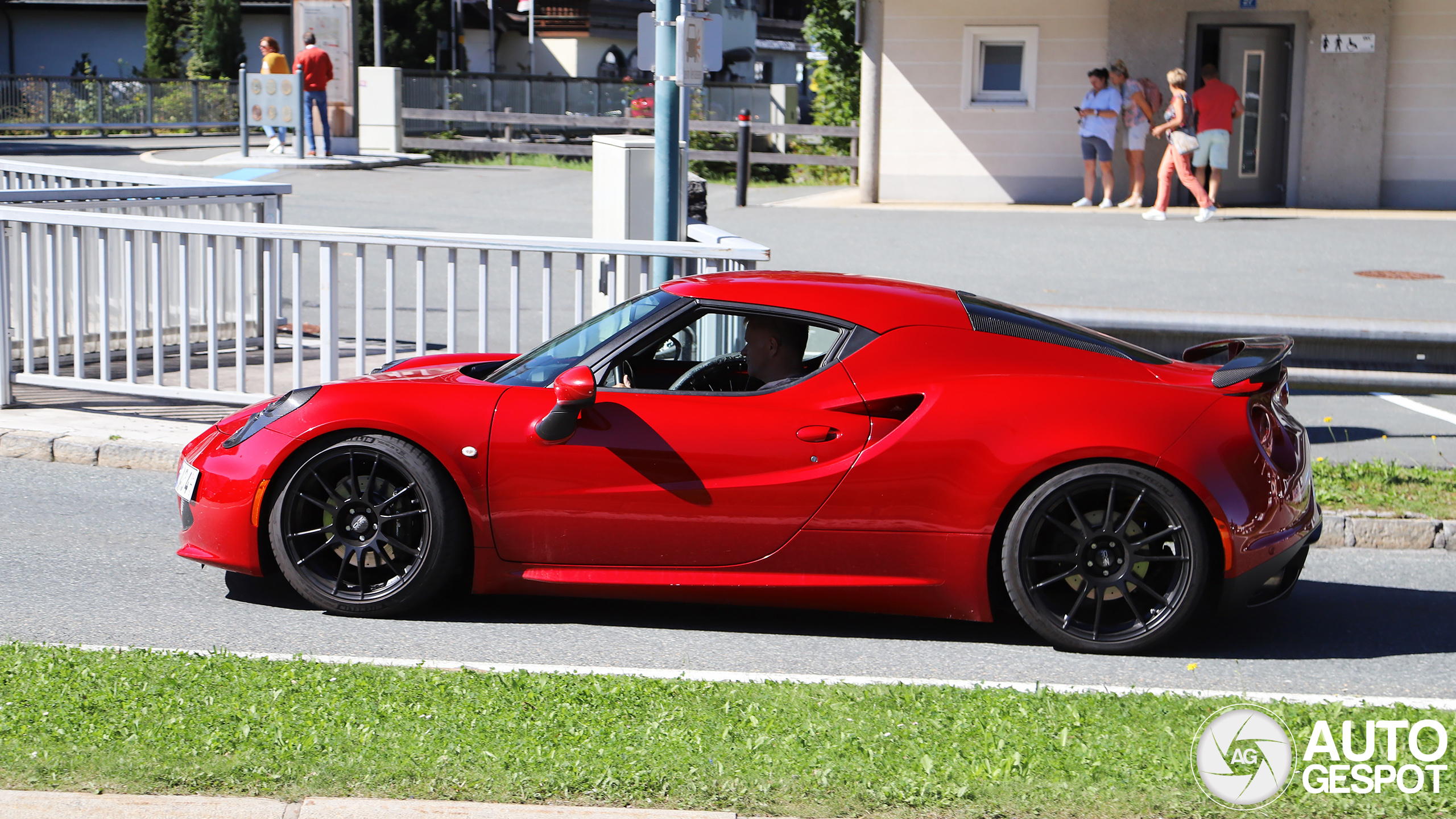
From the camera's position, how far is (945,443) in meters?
5.12

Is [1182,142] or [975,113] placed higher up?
[975,113]

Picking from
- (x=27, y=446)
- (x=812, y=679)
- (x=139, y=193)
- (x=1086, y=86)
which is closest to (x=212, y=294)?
(x=27, y=446)

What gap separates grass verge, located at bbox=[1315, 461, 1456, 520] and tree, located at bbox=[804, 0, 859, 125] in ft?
76.4

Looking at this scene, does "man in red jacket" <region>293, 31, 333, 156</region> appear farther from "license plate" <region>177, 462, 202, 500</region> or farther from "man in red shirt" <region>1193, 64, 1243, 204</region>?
"license plate" <region>177, 462, 202, 500</region>

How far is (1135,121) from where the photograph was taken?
21.6 meters

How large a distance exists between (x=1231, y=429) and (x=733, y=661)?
185 cm

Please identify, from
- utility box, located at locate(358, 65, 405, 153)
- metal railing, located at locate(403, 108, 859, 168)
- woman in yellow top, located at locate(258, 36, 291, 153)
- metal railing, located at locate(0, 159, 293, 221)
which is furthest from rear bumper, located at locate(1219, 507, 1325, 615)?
utility box, located at locate(358, 65, 405, 153)

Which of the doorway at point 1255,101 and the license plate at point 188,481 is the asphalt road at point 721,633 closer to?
the license plate at point 188,481

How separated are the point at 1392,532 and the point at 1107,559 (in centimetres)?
249

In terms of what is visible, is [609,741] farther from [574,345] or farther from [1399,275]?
[1399,275]

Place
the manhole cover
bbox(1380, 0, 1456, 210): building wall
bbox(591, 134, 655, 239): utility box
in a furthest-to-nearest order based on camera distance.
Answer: bbox(1380, 0, 1456, 210): building wall
the manhole cover
bbox(591, 134, 655, 239): utility box

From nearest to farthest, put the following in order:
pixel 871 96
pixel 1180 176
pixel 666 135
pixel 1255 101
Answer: pixel 666 135 → pixel 1180 176 → pixel 1255 101 → pixel 871 96

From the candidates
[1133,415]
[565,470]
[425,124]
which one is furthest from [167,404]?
[425,124]

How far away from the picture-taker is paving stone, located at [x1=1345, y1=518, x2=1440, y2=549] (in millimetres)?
6895
